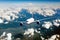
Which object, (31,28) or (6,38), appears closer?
(6,38)

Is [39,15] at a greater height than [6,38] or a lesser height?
greater

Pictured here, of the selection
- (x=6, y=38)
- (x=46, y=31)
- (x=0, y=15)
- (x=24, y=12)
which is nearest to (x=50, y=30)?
(x=46, y=31)

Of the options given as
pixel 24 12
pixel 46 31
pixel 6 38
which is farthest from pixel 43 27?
pixel 6 38

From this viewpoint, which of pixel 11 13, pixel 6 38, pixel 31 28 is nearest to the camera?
pixel 6 38

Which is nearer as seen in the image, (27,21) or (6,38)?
(6,38)

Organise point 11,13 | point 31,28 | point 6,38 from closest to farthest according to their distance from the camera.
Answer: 1. point 6,38
2. point 31,28
3. point 11,13

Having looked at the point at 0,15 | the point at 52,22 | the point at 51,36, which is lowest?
the point at 51,36

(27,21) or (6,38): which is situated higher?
(27,21)

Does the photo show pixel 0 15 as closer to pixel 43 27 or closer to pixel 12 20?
pixel 12 20

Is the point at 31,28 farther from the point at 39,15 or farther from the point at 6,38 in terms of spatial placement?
the point at 6,38
